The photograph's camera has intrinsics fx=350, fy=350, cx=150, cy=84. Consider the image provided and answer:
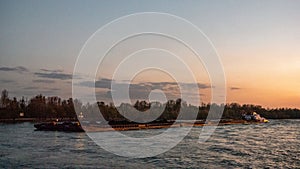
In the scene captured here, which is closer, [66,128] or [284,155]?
[284,155]

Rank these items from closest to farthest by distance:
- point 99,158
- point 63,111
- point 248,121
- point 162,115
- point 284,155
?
point 99,158, point 284,155, point 248,121, point 162,115, point 63,111

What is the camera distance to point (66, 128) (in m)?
53.0

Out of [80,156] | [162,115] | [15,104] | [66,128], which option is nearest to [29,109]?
[15,104]

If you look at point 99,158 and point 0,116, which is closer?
point 99,158

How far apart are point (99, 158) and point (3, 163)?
5447 millimetres

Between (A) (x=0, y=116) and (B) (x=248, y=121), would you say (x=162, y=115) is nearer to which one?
(B) (x=248, y=121)

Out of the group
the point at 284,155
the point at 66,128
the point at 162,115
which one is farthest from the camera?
the point at 162,115

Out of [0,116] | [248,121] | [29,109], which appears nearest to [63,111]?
[29,109]

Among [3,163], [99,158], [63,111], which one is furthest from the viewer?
[63,111]

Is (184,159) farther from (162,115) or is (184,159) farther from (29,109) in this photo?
(29,109)

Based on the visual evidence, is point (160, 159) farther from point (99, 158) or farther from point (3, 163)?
point (3, 163)

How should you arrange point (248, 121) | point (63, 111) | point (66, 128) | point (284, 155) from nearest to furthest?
point (284, 155) → point (66, 128) → point (248, 121) → point (63, 111)

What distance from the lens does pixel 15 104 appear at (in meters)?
114

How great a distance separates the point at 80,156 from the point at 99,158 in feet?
5.15
